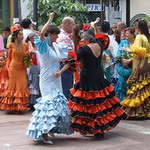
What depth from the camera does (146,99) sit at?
32.9 ft

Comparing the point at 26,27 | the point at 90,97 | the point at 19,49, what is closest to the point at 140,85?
the point at 90,97

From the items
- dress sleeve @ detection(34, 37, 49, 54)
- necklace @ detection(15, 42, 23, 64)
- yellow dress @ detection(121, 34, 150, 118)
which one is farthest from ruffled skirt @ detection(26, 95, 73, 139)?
necklace @ detection(15, 42, 23, 64)

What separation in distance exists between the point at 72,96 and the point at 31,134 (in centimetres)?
95

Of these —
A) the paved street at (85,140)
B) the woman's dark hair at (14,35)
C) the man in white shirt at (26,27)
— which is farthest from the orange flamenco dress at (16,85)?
the paved street at (85,140)

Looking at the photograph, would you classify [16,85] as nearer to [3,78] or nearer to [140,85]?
[3,78]

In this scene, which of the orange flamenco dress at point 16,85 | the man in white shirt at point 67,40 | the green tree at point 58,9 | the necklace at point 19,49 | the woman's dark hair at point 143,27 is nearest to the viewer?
the man in white shirt at point 67,40

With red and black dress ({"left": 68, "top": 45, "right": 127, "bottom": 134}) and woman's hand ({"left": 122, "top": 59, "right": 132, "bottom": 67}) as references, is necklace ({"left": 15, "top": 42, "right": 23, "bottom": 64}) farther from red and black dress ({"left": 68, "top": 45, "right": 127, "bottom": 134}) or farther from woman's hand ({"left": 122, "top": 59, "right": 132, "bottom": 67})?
red and black dress ({"left": 68, "top": 45, "right": 127, "bottom": 134})

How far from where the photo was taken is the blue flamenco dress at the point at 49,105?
7.76 m

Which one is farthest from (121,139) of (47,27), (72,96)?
(47,27)

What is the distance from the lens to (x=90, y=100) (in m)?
7.97

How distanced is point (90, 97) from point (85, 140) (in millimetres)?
760

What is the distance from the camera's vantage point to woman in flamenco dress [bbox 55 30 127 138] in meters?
7.98

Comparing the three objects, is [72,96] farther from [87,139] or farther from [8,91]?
[8,91]

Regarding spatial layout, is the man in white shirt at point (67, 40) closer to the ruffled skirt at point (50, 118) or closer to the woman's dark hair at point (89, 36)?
the woman's dark hair at point (89, 36)
